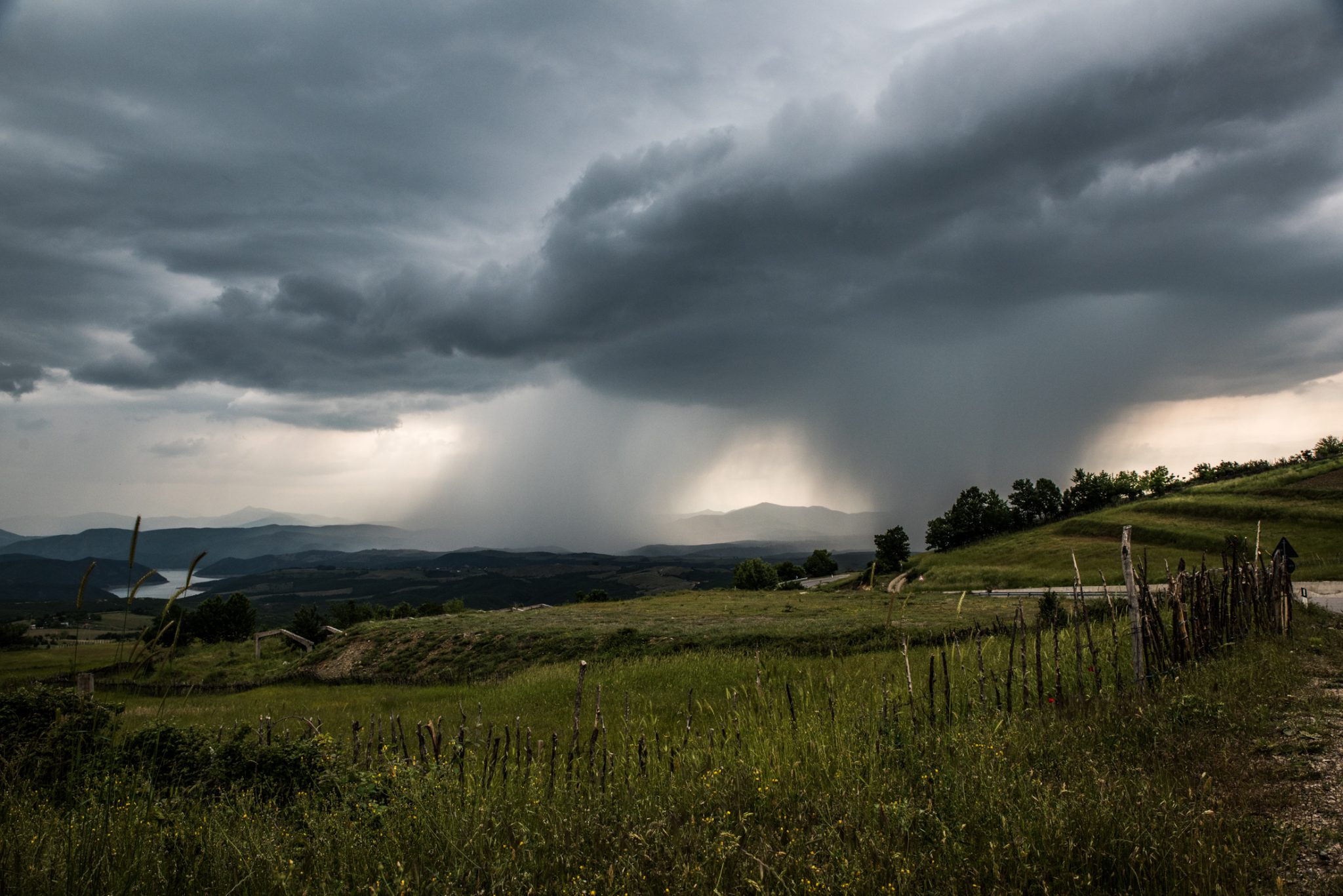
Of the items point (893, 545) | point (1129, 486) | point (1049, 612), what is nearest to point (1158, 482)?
point (1129, 486)

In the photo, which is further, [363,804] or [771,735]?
[771,735]

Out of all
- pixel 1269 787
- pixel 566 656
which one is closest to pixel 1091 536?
pixel 566 656

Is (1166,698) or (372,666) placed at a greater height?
(1166,698)

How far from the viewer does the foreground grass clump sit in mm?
4406

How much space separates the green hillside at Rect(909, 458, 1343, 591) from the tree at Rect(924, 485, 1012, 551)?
13.2 meters

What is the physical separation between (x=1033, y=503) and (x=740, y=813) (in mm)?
103169

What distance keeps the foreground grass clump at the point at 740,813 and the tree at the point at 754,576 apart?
77.3 meters

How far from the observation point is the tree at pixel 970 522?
91375 mm

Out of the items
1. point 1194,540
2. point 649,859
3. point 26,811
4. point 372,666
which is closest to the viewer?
point 649,859

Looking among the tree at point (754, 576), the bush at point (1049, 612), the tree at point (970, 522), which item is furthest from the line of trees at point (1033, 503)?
the bush at point (1049, 612)

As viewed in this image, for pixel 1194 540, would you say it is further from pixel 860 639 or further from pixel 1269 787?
pixel 1269 787

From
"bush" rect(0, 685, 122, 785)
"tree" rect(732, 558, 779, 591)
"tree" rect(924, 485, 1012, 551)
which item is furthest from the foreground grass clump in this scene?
"tree" rect(924, 485, 1012, 551)

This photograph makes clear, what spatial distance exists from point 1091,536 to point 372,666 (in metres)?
67.1

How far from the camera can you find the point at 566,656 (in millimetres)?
26562
